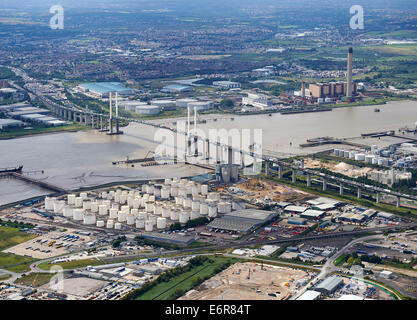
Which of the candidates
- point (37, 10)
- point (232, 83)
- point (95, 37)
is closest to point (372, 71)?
point (232, 83)

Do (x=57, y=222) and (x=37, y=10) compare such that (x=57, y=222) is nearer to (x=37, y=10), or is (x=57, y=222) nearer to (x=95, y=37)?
(x=95, y=37)

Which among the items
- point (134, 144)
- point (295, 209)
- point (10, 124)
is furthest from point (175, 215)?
point (10, 124)

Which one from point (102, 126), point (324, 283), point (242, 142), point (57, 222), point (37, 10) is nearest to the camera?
point (324, 283)

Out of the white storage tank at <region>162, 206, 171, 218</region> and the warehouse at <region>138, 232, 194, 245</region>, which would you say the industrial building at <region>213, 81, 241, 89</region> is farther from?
the warehouse at <region>138, 232, 194, 245</region>

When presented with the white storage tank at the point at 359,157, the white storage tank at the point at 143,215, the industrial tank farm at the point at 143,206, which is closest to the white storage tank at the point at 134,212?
the industrial tank farm at the point at 143,206

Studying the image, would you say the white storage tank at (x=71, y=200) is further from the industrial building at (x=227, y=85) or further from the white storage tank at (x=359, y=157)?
the industrial building at (x=227, y=85)

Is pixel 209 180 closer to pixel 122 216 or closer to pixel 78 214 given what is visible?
pixel 122 216

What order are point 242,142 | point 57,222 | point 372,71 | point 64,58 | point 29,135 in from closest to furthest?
point 57,222 < point 242,142 < point 29,135 < point 372,71 < point 64,58
